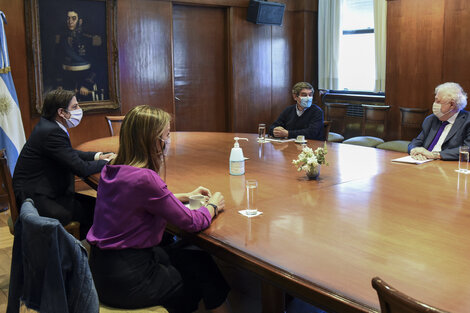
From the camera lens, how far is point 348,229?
2.07 metres

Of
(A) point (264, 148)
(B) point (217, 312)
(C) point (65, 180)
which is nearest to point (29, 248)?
(B) point (217, 312)

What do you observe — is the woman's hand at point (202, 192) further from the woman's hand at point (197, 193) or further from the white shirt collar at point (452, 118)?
the white shirt collar at point (452, 118)

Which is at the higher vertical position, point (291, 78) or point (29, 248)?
point (291, 78)

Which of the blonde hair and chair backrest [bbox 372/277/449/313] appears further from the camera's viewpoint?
the blonde hair

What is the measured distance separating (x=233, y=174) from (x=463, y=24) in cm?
377

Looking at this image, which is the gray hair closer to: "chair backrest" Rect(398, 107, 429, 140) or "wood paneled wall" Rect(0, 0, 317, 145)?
"chair backrest" Rect(398, 107, 429, 140)

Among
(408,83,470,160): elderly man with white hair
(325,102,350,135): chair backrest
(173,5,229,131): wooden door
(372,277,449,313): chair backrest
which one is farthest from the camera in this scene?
(173,5,229,131): wooden door

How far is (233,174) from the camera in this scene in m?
3.13

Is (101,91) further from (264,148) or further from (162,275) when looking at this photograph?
(162,275)

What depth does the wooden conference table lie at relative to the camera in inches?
62.6

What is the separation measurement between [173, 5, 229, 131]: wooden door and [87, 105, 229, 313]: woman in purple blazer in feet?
15.9

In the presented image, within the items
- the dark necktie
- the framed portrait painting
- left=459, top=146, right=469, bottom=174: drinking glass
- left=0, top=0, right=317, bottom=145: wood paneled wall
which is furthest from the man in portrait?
left=459, top=146, right=469, bottom=174: drinking glass

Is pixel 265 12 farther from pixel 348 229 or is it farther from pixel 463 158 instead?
pixel 348 229

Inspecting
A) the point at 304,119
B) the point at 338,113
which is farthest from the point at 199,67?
the point at 304,119
